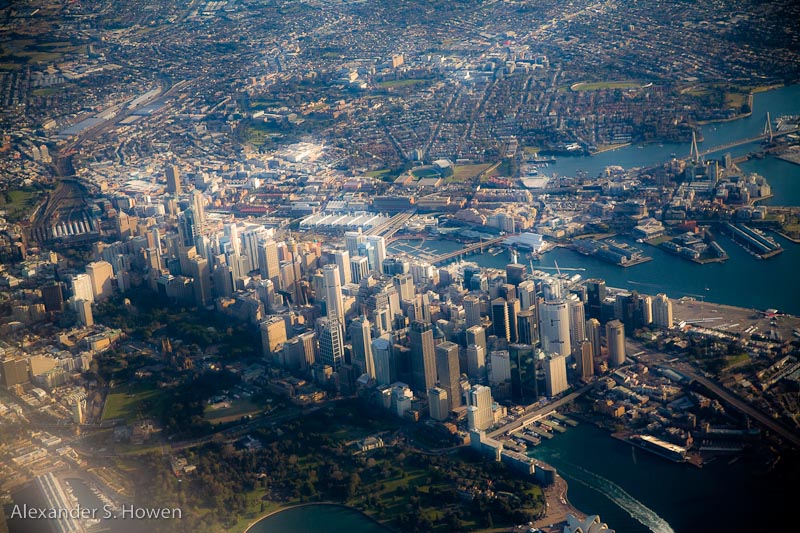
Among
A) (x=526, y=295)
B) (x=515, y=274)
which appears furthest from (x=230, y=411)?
(x=515, y=274)

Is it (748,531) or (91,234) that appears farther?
(91,234)

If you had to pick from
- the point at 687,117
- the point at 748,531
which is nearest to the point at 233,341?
the point at 748,531

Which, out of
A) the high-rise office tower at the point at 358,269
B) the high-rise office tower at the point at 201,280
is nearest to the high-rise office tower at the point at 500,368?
the high-rise office tower at the point at 358,269

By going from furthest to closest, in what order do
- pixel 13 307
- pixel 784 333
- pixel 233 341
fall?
pixel 13 307
pixel 233 341
pixel 784 333

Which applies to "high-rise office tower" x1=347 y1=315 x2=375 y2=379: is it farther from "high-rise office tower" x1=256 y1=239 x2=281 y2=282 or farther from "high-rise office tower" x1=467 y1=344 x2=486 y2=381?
"high-rise office tower" x1=256 y1=239 x2=281 y2=282

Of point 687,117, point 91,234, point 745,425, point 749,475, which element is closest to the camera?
point 749,475

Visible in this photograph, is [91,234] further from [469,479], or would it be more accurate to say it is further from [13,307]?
[469,479]

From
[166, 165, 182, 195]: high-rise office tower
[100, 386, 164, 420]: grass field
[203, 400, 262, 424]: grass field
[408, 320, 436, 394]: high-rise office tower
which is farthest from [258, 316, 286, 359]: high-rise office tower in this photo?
[166, 165, 182, 195]: high-rise office tower
